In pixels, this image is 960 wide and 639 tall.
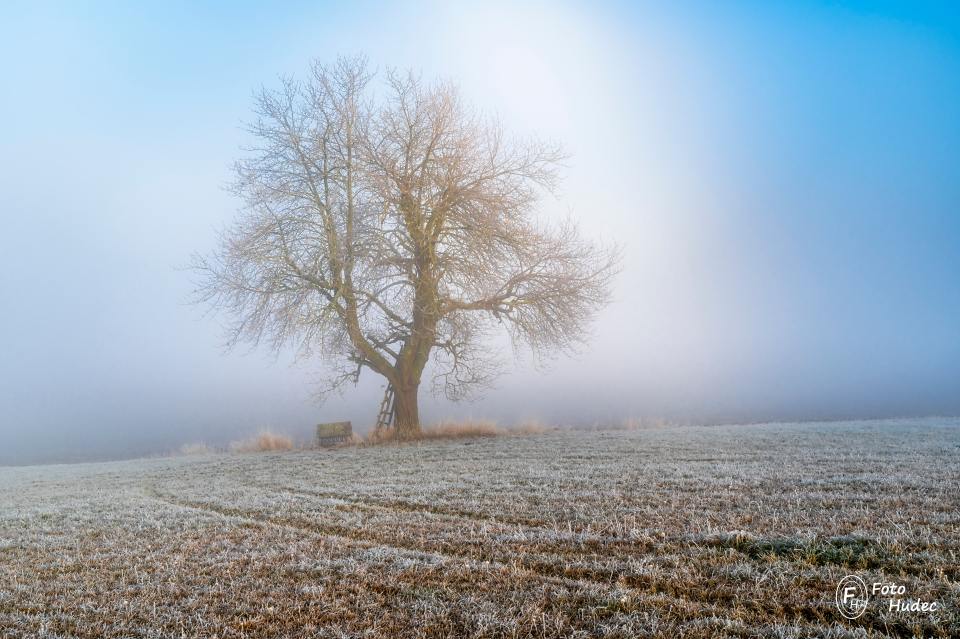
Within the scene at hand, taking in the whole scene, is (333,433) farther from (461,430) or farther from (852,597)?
(852,597)

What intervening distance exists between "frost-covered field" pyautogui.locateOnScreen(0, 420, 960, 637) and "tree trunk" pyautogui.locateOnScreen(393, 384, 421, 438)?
9.36 meters

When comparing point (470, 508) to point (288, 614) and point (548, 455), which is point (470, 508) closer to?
point (288, 614)

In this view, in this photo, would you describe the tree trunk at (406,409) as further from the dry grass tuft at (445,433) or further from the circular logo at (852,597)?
the circular logo at (852,597)

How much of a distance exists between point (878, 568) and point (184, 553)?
6195 mm

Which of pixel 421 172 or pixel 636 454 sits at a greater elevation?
pixel 421 172

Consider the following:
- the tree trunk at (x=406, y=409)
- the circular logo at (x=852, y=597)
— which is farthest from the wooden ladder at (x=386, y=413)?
the circular logo at (x=852, y=597)

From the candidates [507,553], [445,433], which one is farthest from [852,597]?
[445,433]

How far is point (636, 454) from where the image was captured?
12.5m

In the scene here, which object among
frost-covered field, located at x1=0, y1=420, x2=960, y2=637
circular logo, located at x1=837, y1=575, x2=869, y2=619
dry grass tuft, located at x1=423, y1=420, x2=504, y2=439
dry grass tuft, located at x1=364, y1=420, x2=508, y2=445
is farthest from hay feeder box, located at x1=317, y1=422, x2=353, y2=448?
circular logo, located at x1=837, y1=575, x2=869, y2=619

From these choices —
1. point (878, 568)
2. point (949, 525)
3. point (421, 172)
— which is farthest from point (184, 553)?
point (421, 172)

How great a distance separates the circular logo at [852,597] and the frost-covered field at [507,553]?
8cm

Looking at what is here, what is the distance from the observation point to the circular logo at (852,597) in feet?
12.4

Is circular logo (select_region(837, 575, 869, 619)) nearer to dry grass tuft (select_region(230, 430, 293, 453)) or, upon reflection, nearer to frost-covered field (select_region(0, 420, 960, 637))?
frost-covered field (select_region(0, 420, 960, 637))

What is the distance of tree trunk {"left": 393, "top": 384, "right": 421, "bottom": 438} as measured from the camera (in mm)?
19891
